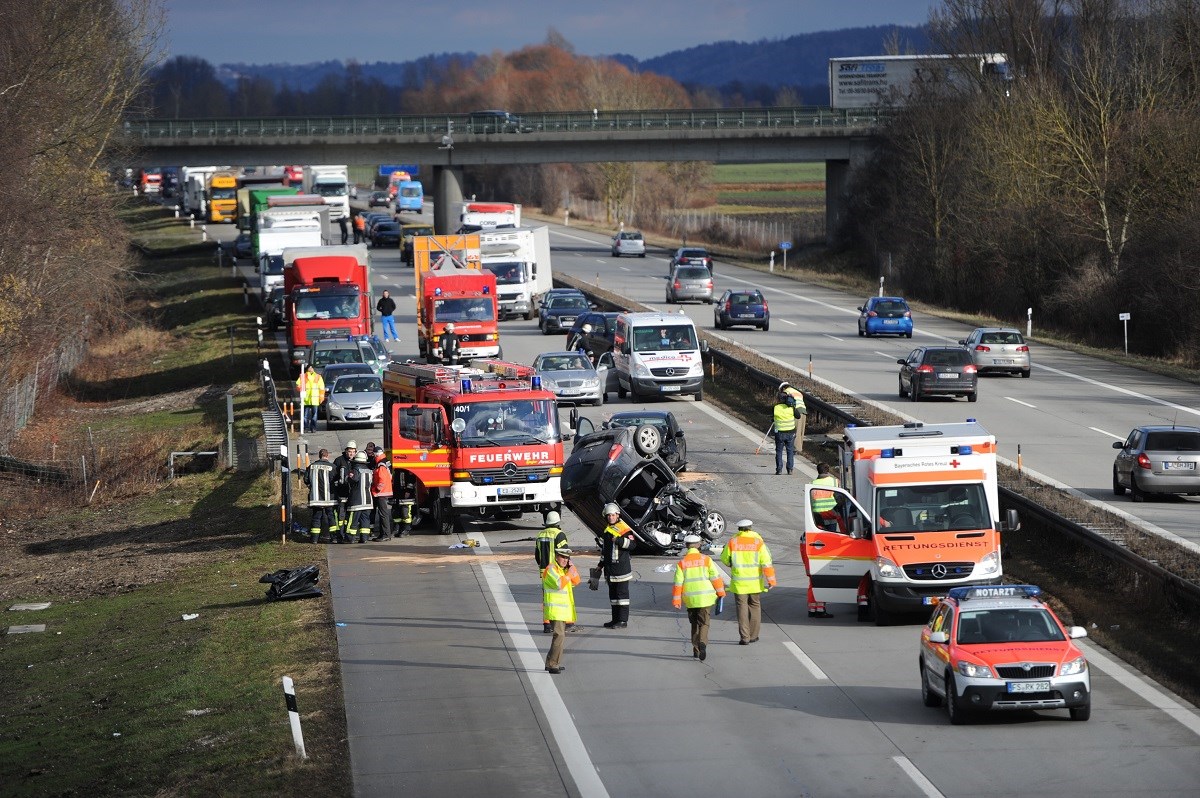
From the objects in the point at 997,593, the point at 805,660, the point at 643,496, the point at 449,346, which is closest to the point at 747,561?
the point at 805,660

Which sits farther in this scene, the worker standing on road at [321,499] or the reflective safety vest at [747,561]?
the worker standing on road at [321,499]

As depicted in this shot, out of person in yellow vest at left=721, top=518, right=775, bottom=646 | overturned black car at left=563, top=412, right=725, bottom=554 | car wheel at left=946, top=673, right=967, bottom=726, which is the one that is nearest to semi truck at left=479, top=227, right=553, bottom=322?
overturned black car at left=563, top=412, right=725, bottom=554

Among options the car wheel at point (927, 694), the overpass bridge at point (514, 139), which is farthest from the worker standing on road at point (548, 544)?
the overpass bridge at point (514, 139)

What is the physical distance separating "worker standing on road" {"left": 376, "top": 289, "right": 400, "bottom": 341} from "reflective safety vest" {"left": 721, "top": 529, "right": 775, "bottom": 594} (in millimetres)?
37388

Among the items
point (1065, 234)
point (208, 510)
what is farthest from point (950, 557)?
point (1065, 234)

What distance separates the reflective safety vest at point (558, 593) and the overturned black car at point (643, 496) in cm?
642

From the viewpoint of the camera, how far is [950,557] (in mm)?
19766

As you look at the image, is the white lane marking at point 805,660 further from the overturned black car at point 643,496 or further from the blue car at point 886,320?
the blue car at point 886,320

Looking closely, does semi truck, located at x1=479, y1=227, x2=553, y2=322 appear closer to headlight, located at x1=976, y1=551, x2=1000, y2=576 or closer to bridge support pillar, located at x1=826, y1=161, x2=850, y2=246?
bridge support pillar, located at x1=826, y1=161, x2=850, y2=246

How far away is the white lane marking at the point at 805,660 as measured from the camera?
18078 mm

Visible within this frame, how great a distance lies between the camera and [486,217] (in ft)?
242

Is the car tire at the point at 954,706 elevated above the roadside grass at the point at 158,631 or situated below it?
above

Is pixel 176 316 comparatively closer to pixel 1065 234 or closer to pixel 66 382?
pixel 66 382

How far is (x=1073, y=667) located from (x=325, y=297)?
120 ft
